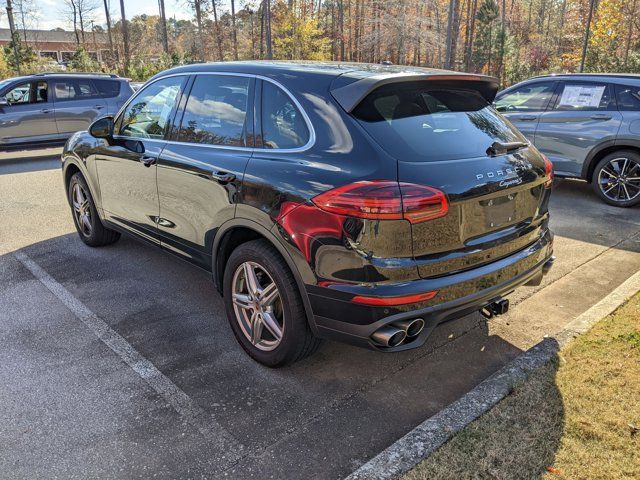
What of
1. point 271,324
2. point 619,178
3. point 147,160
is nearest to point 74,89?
point 147,160

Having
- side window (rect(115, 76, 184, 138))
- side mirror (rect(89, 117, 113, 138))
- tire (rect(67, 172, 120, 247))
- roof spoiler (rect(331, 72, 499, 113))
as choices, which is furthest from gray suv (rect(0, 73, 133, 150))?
roof spoiler (rect(331, 72, 499, 113))

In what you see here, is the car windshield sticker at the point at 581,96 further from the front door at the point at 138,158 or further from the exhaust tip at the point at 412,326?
the exhaust tip at the point at 412,326

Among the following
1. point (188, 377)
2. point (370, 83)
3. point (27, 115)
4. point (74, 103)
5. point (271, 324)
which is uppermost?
point (370, 83)

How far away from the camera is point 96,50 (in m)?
52.1

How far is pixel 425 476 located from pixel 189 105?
2.95 m

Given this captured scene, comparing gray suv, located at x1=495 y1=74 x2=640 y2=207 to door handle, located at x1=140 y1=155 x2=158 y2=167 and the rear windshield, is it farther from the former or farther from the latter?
door handle, located at x1=140 y1=155 x2=158 y2=167

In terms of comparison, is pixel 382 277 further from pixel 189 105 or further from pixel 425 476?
pixel 189 105

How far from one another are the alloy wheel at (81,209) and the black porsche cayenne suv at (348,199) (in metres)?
1.98

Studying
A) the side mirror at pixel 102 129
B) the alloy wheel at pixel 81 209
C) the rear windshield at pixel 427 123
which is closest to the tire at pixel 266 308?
the rear windshield at pixel 427 123

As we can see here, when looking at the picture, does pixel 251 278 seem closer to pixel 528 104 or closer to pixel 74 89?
pixel 528 104

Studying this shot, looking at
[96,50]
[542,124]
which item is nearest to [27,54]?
[96,50]

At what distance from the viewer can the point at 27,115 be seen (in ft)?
37.1

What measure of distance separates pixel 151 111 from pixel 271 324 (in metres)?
2.21

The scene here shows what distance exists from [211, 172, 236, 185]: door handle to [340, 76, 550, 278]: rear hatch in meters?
0.91
